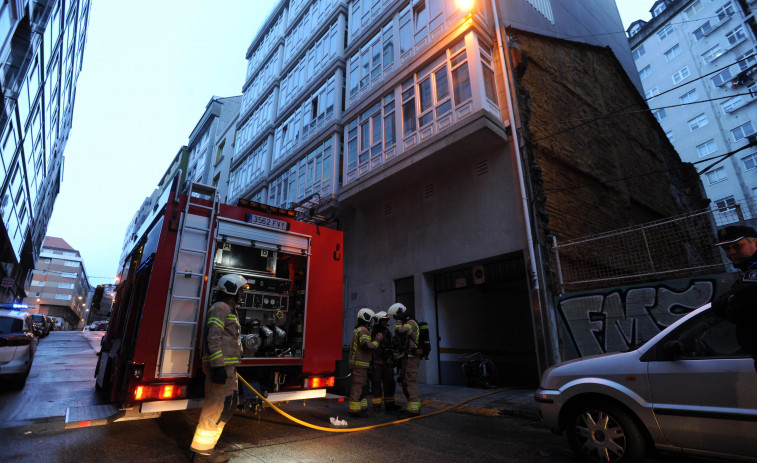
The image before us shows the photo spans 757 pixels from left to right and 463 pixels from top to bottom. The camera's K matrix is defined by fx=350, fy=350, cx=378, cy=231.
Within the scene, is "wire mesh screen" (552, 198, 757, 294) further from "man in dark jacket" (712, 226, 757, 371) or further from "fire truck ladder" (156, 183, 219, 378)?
"fire truck ladder" (156, 183, 219, 378)

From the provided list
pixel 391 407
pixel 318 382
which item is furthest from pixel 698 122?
pixel 318 382

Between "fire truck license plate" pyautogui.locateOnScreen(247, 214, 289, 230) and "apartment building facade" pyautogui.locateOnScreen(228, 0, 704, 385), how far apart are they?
618 centimetres

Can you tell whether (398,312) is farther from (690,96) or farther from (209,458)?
(690,96)

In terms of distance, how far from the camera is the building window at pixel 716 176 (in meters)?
30.8

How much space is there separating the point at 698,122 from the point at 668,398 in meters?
42.7

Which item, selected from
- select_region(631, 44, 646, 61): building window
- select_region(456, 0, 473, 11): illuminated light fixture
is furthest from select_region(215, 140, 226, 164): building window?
select_region(631, 44, 646, 61): building window

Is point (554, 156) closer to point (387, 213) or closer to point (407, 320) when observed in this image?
point (387, 213)

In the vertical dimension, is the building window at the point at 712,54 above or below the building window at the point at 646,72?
below

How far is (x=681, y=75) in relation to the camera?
118 ft

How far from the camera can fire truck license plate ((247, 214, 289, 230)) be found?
5.44 metres

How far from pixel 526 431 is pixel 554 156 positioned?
8.14m

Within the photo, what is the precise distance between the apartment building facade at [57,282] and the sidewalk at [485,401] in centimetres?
9247

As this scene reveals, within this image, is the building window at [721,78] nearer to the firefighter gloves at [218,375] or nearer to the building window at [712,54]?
the building window at [712,54]

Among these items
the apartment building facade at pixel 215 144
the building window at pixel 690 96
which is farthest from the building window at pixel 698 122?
the apartment building facade at pixel 215 144
